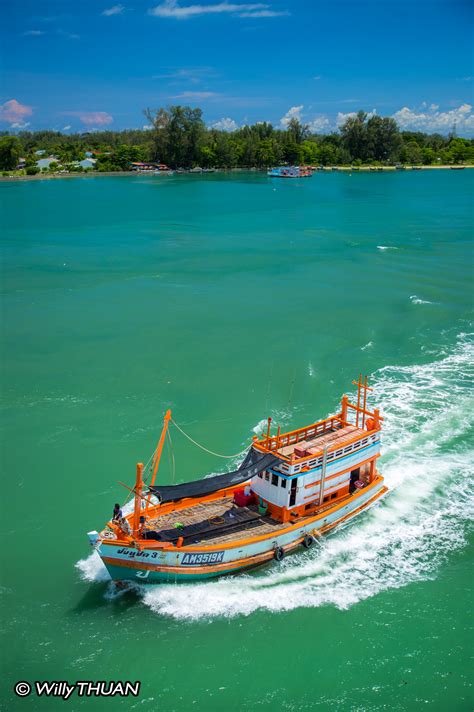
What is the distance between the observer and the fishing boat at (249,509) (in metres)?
18.1

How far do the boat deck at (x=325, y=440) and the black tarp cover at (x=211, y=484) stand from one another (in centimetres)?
81

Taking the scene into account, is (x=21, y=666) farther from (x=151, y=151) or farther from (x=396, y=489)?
(x=151, y=151)

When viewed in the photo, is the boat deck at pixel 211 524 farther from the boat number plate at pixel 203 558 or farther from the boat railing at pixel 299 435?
the boat railing at pixel 299 435

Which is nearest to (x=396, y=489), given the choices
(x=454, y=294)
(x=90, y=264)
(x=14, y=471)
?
(x=14, y=471)

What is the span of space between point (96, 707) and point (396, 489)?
1394cm

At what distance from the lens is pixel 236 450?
86.4 ft

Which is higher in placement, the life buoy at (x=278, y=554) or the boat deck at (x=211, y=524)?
the boat deck at (x=211, y=524)

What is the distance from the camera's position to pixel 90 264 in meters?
58.9

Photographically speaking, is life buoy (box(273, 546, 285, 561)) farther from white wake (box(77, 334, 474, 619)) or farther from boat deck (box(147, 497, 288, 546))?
boat deck (box(147, 497, 288, 546))

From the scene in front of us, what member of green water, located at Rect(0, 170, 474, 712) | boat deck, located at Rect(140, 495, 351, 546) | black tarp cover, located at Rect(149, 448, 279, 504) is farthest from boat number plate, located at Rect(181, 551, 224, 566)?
black tarp cover, located at Rect(149, 448, 279, 504)

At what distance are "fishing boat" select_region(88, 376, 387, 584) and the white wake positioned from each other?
532 mm

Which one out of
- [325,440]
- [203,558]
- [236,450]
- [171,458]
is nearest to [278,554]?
[203,558]

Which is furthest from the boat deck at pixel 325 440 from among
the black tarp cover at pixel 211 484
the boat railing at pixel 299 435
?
the black tarp cover at pixel 211 484

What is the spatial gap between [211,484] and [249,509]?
7.05 ft
